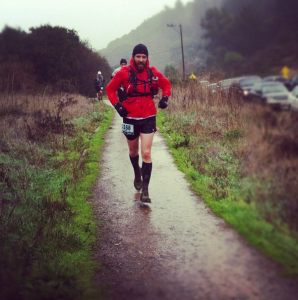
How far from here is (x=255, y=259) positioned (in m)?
2.09

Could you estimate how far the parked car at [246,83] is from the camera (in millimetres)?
1574

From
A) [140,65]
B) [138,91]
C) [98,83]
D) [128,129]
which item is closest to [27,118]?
[128,129]

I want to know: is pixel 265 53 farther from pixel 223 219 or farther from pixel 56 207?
pixel 56 207

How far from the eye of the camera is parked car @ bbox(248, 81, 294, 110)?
148 centimetres

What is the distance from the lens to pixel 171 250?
139 inches

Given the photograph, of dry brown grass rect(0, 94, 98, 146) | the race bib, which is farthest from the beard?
dry brown grass rect(0, 94, 98, 146)

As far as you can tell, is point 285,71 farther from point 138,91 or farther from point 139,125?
point 139,125

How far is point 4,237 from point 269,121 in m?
2.65

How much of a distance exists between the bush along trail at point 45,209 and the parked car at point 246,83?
1348 mm

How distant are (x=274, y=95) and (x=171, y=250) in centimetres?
239

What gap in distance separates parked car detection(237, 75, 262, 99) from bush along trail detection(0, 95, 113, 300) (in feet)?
4.42

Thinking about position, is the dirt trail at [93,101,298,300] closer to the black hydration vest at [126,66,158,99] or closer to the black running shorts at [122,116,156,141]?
the black running shorts at [122,116,156,141]

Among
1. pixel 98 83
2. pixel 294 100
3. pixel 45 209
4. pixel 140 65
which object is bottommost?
pixel 45 209

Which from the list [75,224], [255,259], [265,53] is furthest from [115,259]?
[265,53]
